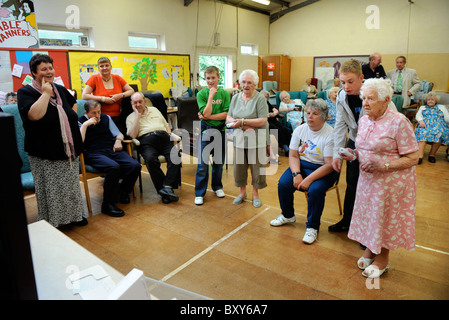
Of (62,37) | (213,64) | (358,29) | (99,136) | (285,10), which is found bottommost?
(99,136)

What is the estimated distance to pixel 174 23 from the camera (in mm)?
7742

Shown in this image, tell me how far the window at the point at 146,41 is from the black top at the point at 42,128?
193 inches

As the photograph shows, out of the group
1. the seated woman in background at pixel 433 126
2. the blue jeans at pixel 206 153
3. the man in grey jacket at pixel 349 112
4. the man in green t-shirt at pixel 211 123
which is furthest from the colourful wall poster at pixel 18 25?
the seated woman in background at pixel 433 126

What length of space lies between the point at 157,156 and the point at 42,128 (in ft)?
4.10

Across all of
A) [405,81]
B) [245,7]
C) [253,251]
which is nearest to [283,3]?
[245,7]

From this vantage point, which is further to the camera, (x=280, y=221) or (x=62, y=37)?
(x=62, y=37)

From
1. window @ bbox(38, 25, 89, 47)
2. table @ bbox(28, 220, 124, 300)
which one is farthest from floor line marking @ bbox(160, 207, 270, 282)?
window @ bbox(38, 25, 89, 47)

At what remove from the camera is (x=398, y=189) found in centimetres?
192

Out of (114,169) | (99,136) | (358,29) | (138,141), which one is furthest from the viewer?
(358,29)

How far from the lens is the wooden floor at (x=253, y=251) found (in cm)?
204

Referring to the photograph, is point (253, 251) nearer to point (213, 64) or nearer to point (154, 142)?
point (154, 142)

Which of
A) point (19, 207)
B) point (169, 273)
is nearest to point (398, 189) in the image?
point (169, 273)

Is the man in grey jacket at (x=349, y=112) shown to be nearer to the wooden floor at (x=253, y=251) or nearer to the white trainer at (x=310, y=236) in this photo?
the white trainer at (x=310, y=236)

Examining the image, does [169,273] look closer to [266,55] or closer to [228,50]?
[228,50]
